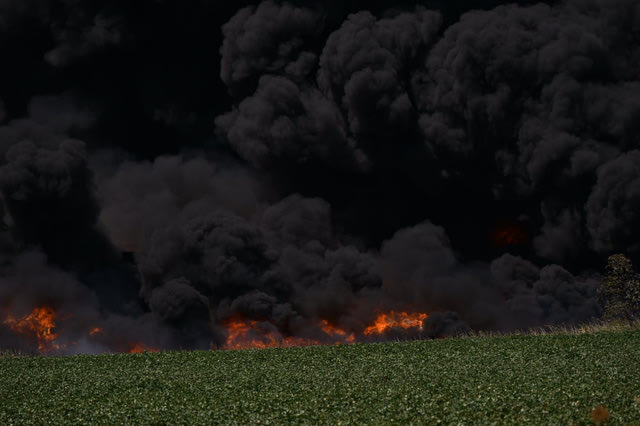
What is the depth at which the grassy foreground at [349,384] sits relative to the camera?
63.3 feet

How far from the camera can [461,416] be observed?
18375 mm

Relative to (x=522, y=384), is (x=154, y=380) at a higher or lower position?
higher

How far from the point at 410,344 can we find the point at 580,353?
8864 millimetres

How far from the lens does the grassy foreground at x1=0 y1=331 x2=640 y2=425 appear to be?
63.3ft

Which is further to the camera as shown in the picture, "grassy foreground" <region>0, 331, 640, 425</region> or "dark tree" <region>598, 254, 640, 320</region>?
"dark tree" <region>598, 254, 640, 320</region>

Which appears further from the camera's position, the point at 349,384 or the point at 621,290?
the point at 621,290

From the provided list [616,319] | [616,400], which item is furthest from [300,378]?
[616,319]

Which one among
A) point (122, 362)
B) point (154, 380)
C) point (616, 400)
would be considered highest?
point (122, 362)

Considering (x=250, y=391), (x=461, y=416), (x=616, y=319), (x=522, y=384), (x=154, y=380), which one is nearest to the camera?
(x=461, y=416)

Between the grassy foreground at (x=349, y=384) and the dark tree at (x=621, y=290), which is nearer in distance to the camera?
the grassy foreground at (x=349, y=384)

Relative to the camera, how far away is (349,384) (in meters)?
24.4

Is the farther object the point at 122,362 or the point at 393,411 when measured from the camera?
the point at 122,362

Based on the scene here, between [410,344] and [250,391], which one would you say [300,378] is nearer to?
[250,391]

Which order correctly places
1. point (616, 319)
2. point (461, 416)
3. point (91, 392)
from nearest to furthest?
point (461, 416) < point (91, 392) < point (616, 319)
